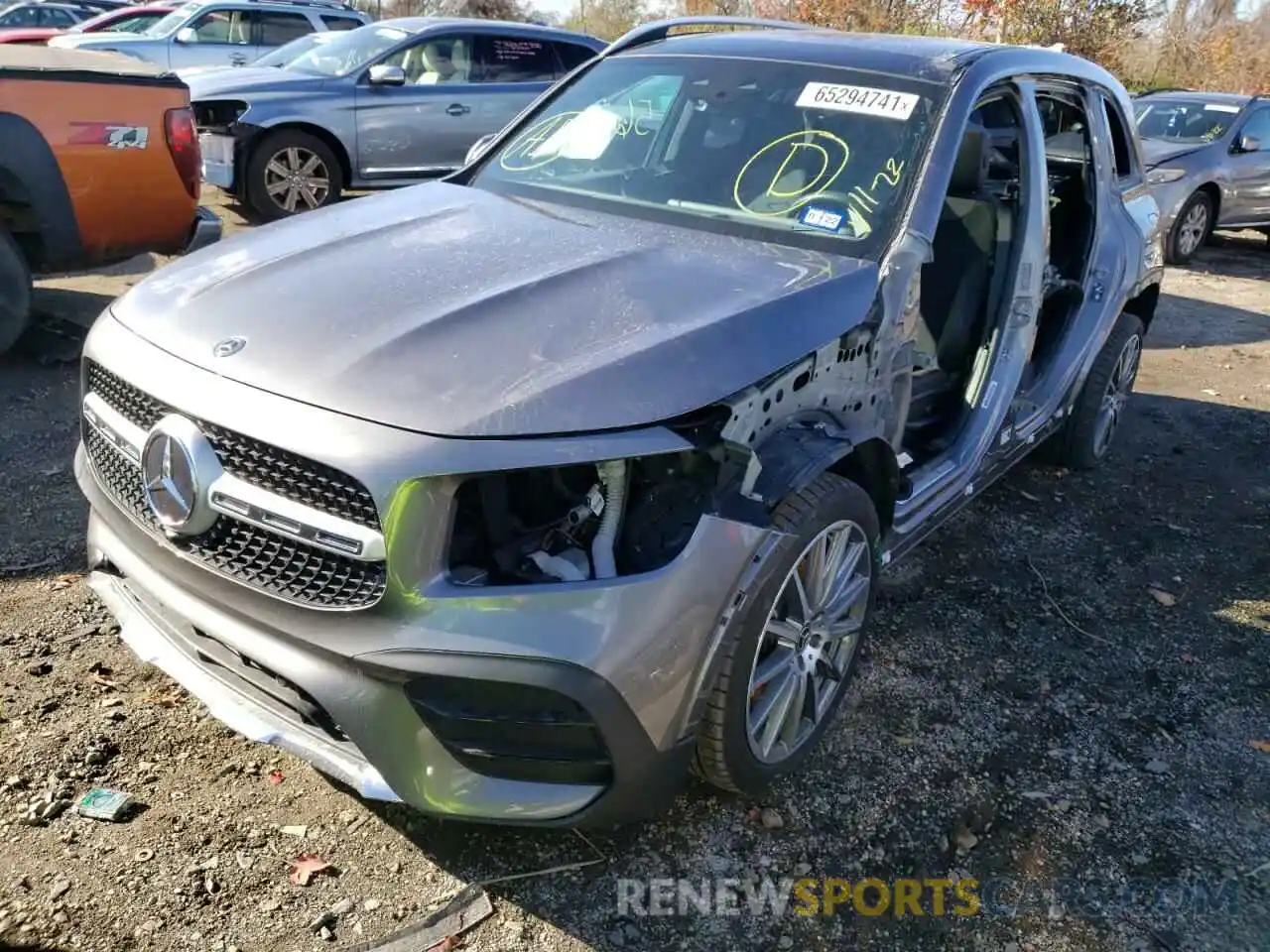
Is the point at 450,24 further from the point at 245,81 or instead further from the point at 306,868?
the point at 306,868

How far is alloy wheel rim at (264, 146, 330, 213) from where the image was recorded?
28.5ft

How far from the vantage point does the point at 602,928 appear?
7.66 feet

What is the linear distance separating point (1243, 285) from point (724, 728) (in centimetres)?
1000

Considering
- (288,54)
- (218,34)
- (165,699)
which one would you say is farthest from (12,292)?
(218,34)

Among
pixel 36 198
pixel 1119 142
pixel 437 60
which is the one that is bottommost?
pixel 36 198

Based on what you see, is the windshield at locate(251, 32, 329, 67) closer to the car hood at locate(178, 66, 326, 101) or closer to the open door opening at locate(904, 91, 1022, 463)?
the car hood at locate(178, 66, 326, 101)

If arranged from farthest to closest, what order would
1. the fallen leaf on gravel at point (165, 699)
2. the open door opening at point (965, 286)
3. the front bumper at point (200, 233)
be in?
1. the front bumper at point (200, 233)
2. the open door opening at point (965, 286)
3. the fallen leaf on gravel at point (165, 699)

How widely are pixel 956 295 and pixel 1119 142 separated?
156cm

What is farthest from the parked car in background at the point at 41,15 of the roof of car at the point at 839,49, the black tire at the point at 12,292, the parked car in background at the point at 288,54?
the roof of car at the point at 839,49

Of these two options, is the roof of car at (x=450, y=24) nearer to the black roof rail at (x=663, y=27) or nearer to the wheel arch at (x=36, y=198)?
the wheel arch at (x=36, y=198)

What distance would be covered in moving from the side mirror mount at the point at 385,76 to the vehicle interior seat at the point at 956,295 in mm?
6500

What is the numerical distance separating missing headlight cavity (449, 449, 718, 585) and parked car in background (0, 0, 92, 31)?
20.2 meters

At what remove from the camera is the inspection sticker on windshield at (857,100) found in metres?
3.24

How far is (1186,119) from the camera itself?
1127 centimetres
